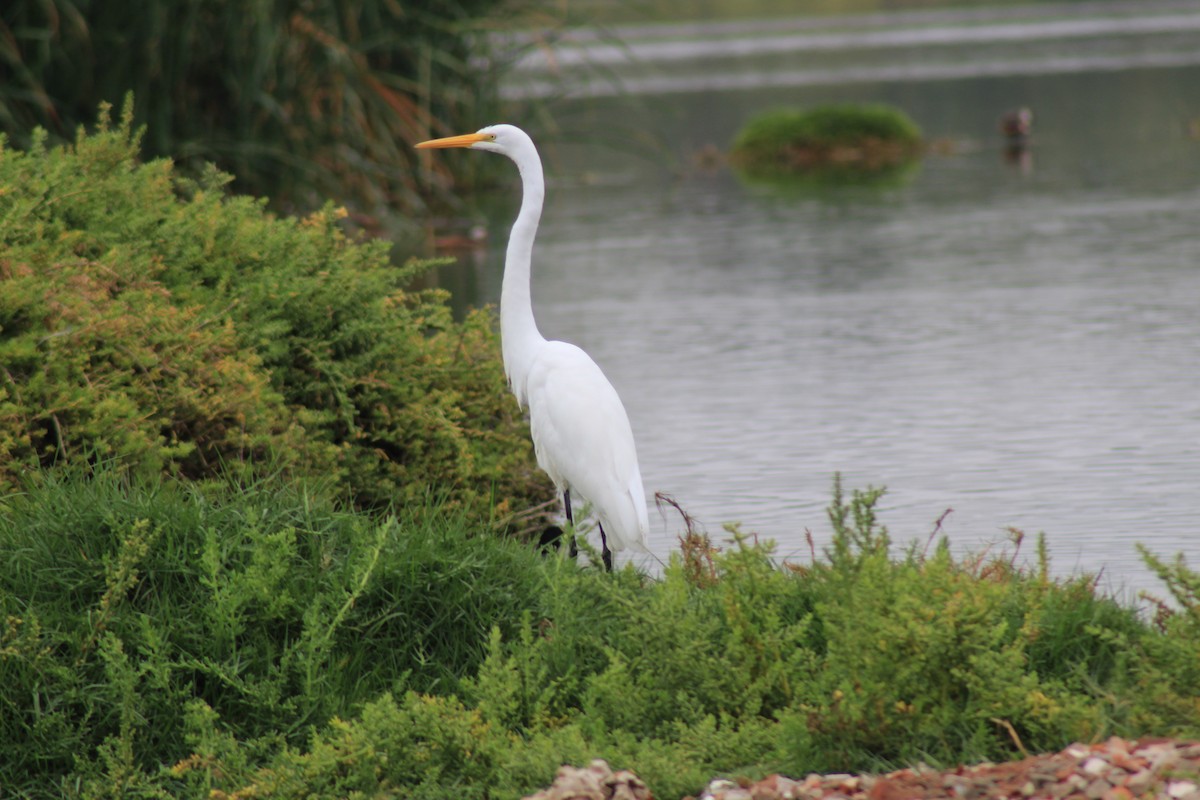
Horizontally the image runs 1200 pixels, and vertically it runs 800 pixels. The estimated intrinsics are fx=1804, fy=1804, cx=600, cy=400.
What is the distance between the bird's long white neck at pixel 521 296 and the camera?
6914 mm

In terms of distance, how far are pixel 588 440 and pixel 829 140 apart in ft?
66.6

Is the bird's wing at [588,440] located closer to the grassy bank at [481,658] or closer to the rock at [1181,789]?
the grassy bank at [481,658]

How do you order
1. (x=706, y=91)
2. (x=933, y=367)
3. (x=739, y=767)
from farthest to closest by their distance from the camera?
(x=706, y=91), (x=933, y=367), (x=739, y=767)

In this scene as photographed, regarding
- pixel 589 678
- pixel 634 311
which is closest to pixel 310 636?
pixel 589 678

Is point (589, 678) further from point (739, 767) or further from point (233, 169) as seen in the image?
point (233, 169)

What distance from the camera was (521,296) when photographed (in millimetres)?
6953

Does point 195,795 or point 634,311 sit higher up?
point 634,311

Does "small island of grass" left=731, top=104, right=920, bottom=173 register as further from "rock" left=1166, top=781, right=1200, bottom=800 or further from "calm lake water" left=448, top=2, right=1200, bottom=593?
"rock" left=1166, top=781, right=1200, bottom=800

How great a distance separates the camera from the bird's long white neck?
6.91m

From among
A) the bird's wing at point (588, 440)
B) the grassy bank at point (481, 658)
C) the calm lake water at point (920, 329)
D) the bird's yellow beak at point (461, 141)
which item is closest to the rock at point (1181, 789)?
the grassy bank at point (481, 658)

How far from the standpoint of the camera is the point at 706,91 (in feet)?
136

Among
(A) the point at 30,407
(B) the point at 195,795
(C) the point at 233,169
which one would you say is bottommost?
(B) the point at 195,795

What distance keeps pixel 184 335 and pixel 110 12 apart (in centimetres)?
857

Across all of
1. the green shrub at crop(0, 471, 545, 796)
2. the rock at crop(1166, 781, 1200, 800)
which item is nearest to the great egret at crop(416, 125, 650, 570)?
the green shrub at crop(0, 471, 545, 796)
